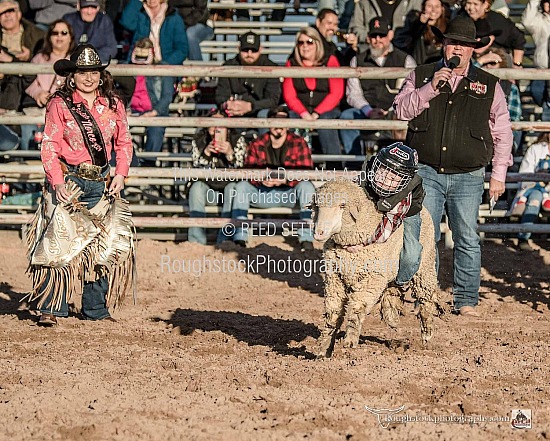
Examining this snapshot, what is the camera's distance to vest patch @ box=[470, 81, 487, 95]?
718 cm

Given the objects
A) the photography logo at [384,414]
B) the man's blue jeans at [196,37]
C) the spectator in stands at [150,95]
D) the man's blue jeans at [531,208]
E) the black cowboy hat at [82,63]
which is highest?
the black cowboy hat at [82,63]

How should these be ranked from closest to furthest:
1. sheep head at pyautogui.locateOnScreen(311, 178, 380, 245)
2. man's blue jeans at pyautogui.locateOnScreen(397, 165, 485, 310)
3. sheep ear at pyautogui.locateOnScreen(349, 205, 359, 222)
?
sheep head at pyautogui.locateOnScreen(311, 178, 380, 245), sheep ear at pyautogui.locateOnScreen(349, 205, 359, 222), man's blue jeans at pyautogui.locateOnScreen(397, 165, 485, 310)

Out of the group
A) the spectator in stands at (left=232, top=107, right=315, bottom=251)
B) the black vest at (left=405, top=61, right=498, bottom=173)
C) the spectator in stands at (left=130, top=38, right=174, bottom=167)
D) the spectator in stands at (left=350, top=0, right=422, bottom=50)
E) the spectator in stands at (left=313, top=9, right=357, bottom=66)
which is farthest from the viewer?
the spectator in stands at (left=350, top=0, right=422, bottom=50)

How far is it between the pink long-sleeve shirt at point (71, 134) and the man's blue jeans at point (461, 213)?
2316 mm

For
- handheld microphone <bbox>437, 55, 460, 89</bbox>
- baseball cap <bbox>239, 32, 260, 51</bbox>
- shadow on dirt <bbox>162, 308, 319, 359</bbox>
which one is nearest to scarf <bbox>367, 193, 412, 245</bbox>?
shadow on dirt <bbox>162, 308, 319, 359</bbox>

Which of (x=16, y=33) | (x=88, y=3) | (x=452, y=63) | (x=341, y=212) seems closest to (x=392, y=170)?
(x=341, y=212)

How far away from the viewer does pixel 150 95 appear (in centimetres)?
1053

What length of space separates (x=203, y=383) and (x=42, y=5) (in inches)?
295

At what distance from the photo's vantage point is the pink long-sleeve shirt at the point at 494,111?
7090 mm

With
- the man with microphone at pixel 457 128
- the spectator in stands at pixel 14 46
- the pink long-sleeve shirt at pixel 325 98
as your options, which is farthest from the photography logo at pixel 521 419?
the spectator in stands at pixel 14 46

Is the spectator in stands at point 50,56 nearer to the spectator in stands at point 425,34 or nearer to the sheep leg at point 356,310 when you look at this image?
the spectator in stands at point 425,34

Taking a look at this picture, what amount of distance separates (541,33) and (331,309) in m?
6.29

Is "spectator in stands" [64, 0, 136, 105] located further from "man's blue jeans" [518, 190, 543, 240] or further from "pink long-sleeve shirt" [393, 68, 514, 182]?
"man's blue jeans" [518, 190, 543, 240]

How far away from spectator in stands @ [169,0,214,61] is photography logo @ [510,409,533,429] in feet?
25.2
